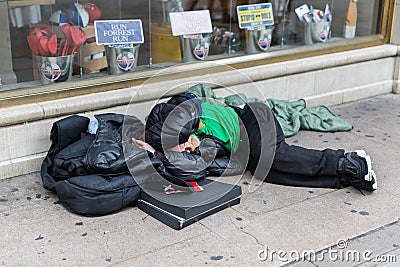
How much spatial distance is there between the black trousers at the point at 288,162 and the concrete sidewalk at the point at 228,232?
6cm

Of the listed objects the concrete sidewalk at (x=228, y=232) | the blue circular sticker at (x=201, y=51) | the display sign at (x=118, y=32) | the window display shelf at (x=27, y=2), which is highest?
the window display shelf at (x=27, y=2)

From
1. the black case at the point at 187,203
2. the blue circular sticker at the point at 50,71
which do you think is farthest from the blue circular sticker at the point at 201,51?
the black case at the point at 187,203

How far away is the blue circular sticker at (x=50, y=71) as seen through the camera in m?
3.99

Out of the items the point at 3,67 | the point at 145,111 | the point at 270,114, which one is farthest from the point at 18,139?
the point at 270,114

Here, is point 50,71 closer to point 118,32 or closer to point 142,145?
point 118,32

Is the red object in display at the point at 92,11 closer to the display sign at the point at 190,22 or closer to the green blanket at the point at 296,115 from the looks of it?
the display sign at the point at 190,22

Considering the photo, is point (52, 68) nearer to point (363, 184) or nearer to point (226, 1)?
point (226, 1)

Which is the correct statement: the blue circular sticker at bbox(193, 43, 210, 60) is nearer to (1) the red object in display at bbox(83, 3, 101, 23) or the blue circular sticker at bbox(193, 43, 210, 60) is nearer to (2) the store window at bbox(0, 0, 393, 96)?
(2) the store window at bbox(0, 0, 393, 96)

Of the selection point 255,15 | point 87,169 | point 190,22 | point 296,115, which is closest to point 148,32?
point 190,22

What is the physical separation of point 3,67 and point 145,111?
3.02 feet

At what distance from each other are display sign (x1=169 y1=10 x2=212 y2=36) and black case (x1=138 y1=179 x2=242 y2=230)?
1512 millimetres

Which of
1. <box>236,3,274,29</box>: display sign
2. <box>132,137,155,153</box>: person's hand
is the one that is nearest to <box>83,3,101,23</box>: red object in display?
<box>132,137,155,153</box>: person's hand

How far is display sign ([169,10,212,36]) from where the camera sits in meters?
4.60

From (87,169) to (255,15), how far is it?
219 centimetres
